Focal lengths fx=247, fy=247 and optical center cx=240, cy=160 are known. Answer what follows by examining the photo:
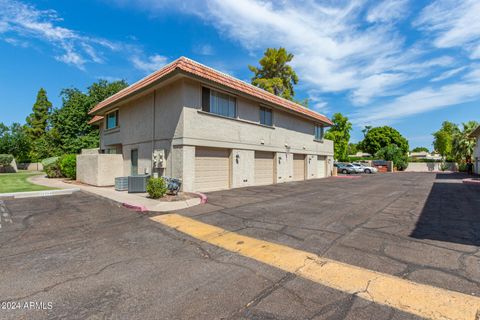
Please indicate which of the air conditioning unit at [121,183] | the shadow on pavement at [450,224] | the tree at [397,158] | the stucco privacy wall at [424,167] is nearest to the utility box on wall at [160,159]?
the air conditioning unit at [121,183]

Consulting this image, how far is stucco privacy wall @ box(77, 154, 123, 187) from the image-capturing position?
1470cm

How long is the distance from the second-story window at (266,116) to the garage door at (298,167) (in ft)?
16.1

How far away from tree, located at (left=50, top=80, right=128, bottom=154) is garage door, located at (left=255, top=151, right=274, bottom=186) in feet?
73.0

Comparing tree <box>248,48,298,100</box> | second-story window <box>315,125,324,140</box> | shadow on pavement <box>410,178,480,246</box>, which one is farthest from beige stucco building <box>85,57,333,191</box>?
tree <box>248,48,298,100</box>

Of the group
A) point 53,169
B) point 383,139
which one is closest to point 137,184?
point 53,169

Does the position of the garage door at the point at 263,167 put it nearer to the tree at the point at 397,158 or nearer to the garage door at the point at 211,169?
the garage door at the point at 211,169

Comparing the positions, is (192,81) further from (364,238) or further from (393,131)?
(393,131)

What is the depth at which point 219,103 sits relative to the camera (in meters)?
13.9

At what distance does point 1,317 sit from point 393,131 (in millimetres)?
68894

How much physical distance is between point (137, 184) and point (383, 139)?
197 ft

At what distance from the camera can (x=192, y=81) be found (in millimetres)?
12312

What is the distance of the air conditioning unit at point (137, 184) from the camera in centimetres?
1190

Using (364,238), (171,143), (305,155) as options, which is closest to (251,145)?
(171,143)

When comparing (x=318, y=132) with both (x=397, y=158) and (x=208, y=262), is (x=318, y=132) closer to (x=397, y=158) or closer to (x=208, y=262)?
(x=208, y=262)
